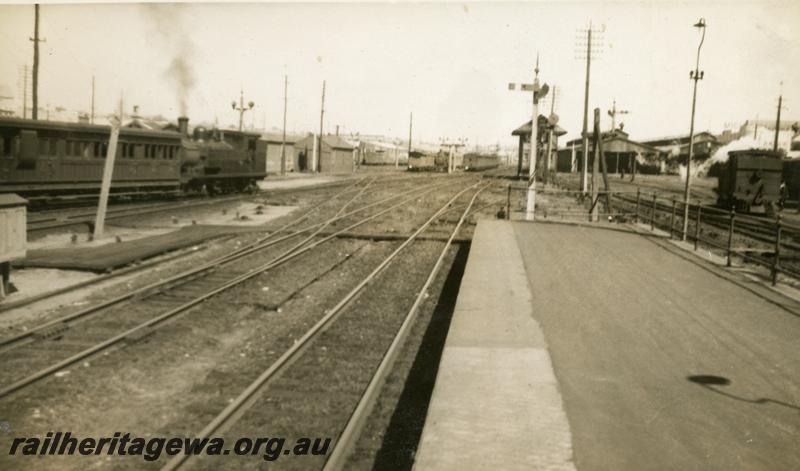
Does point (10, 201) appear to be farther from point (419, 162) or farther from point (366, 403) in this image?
point (419, 162)

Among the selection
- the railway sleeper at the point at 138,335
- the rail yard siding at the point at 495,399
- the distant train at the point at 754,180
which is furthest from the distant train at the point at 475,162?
the railway sleeper at the point at 138,335

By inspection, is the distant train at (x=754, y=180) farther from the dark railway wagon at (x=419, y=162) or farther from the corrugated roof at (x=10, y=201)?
the dark railway wagon at (x=419, y=162)

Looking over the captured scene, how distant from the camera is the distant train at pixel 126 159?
18094mm

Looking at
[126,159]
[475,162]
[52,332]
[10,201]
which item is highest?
[475,162]

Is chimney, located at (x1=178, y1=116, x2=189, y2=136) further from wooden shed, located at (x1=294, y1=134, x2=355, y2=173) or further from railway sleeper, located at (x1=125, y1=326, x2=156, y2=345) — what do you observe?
wooden shed, located at (x1=294, y1=134, x2=355, y2=173)

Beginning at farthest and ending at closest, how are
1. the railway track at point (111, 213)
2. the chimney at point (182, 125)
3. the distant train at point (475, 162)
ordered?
the distant train at point (475, 162) → the chimney at point (182, 125) → the railway track at point (111, 213)

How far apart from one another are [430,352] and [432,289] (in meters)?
3.42

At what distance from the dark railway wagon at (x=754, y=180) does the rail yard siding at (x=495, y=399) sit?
72.2ft

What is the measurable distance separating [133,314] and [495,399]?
584 centimetres

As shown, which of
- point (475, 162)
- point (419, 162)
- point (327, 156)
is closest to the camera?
point (327, 156)

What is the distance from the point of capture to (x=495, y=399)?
502 cm

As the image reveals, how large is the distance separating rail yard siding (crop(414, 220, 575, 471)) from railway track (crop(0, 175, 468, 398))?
13.0 feet

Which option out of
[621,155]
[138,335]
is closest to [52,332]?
[138,335]

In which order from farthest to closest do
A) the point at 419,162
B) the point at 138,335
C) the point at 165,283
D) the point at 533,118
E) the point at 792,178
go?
the point at 419,162 → the point at 792,178 → the point at 533,118 → the point at 165,283 → the point at 138,335
